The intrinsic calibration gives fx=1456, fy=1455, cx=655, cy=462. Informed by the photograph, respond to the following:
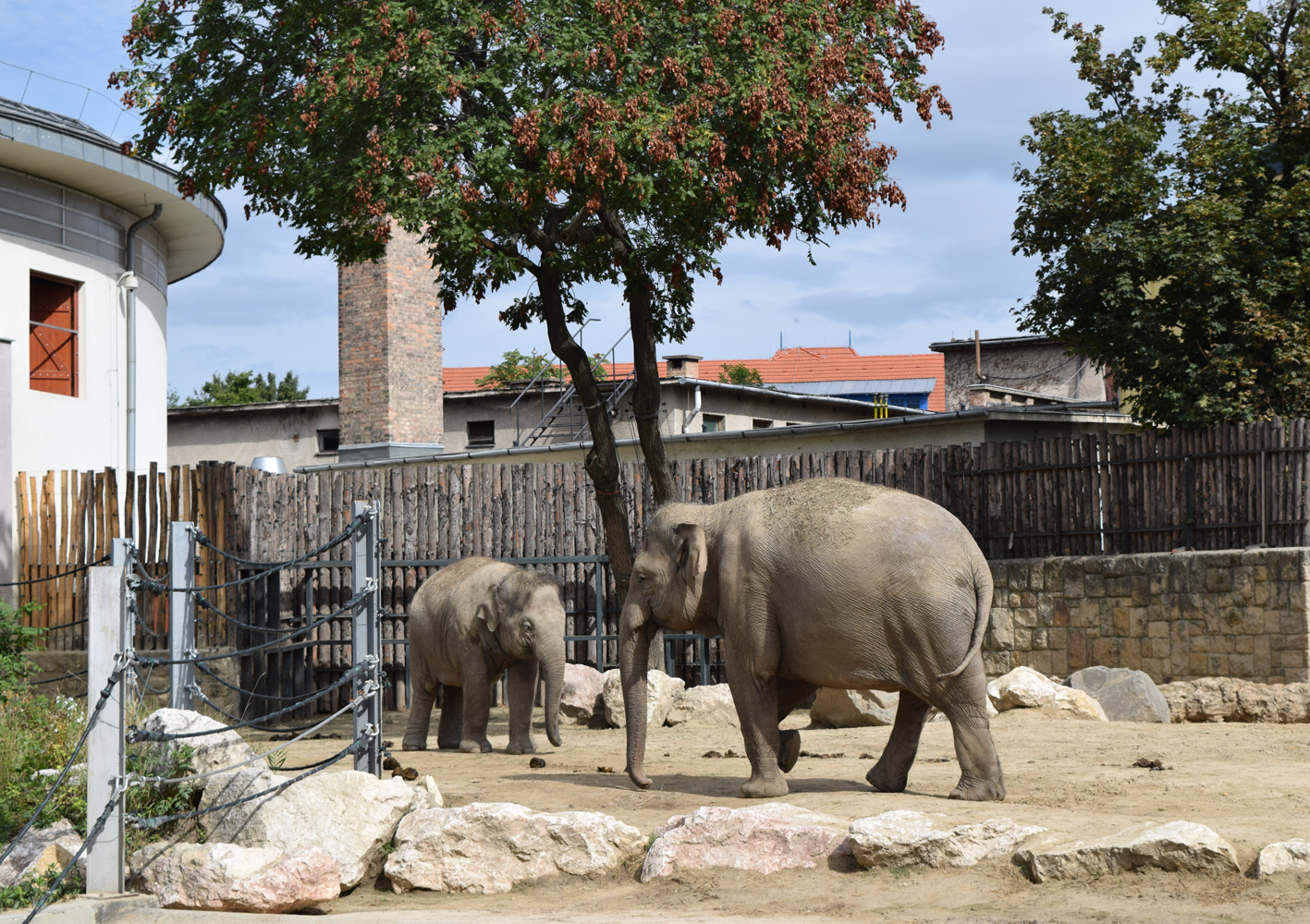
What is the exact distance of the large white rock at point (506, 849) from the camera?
7.05m

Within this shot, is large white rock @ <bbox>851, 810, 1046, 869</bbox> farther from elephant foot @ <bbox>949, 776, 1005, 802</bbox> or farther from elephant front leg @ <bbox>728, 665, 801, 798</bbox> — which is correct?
elephant front leg @ <bbox>728, 665, 801, 798</bbox>

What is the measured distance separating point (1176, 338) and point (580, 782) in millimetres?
10874

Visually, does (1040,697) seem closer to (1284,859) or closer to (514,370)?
(1284,859)

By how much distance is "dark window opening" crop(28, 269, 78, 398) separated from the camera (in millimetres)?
18922

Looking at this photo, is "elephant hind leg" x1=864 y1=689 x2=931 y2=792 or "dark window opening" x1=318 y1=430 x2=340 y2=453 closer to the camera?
"elephant hind leg" x1=864 y1=689 x2=931 y2=792

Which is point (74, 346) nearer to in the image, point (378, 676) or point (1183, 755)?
point (378, 676)

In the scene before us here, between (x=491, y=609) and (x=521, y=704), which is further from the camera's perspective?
(x=521, y=704)

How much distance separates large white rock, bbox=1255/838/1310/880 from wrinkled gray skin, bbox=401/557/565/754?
20.5ft

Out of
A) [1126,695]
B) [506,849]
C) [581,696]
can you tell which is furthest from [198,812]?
[1126,695]

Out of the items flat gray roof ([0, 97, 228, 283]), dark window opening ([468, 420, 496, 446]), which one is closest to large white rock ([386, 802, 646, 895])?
flat gray roof ([0, 97, 228, 283])

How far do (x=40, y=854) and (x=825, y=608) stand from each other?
4.30 m

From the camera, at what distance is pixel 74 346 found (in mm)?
19125

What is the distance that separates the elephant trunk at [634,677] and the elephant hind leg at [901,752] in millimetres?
1384

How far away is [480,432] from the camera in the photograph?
33781 mm
